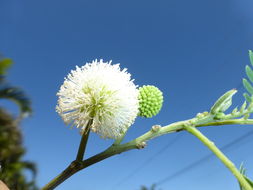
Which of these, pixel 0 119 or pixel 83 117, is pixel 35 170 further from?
pixel 83 117

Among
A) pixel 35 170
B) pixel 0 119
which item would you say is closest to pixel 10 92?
pixel 0 119

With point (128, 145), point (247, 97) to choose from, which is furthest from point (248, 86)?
point (128, 145)

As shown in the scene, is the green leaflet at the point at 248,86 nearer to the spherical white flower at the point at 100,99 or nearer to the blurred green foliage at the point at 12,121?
the spherical white flower at the point at 100,99

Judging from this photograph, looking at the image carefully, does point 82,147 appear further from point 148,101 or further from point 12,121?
point 12,121

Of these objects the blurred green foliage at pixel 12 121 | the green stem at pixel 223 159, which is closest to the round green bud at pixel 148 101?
the green stem at pixel 223 159

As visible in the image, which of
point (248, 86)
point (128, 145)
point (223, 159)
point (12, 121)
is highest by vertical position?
point (12, 121)

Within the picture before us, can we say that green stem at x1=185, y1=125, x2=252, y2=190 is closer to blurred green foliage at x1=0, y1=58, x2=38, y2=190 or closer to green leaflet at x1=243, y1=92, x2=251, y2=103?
→ green leaflet at x1=243, y1=92, x2=251, y2=103

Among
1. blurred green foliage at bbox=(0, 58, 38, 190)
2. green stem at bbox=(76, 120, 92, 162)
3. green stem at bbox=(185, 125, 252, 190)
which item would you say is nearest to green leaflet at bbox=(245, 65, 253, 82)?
green stem at bbox=(185, 125, 252, 190)
